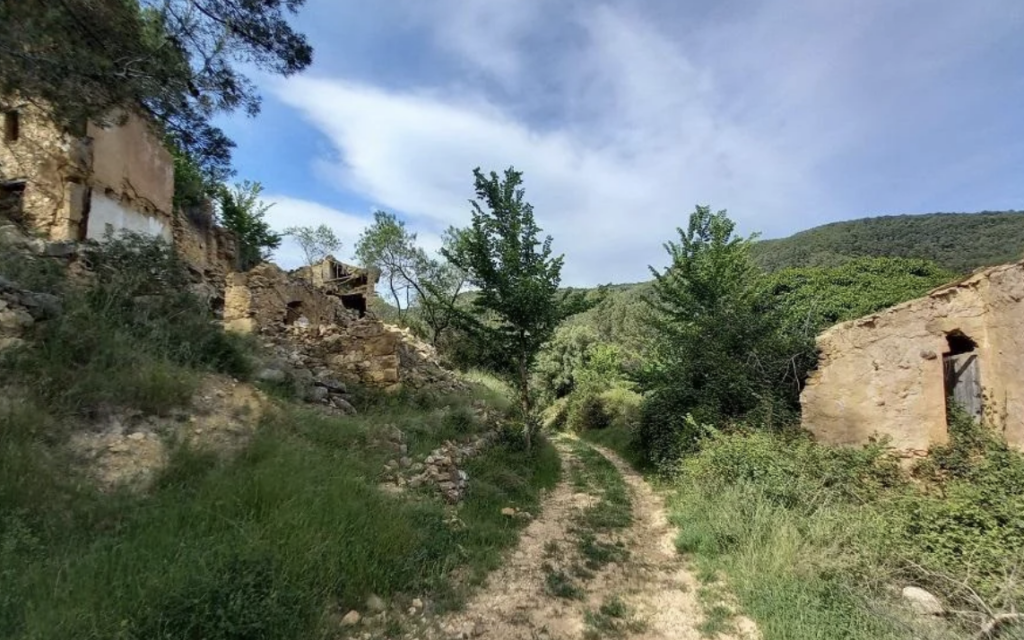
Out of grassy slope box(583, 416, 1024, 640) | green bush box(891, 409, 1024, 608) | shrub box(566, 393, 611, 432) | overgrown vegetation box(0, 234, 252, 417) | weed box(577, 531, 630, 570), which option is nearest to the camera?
grassy slope box(583, 416, 1024, 640)

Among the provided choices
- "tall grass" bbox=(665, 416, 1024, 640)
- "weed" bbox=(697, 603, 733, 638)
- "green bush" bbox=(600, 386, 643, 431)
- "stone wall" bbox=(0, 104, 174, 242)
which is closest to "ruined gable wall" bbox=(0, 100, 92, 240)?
"stone wall" bbox=(0, 104, 174, 242)

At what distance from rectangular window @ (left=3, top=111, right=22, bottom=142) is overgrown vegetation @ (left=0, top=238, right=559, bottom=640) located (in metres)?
2.65

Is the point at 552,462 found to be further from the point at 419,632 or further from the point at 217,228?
the point at 217,228

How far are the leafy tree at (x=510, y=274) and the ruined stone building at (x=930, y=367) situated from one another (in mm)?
5891

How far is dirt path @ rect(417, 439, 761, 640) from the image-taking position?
4105mm

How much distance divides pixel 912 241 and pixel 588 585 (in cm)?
5113

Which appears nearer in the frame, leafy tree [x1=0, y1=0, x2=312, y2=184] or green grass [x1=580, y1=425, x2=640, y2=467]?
leafy tree [x1=0, y1=0, x2=312, y2=184]

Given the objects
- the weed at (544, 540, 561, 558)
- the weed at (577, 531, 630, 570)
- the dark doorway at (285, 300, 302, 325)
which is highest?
the dark doorway at (285, 300, 302, 325)

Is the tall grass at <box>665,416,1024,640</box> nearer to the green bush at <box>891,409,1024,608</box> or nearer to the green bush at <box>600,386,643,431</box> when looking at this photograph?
the green bush at <box>891,409,1024,608</box>

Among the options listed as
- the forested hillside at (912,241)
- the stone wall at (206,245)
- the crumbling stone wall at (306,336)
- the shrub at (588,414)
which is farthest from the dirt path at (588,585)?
the forested hillside at (912,241)

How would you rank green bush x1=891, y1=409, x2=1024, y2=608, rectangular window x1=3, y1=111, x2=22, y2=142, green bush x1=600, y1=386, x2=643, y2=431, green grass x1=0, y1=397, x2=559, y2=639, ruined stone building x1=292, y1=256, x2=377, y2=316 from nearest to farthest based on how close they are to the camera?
green grass x1=0, y1=397, x2=559, y2=639 < green bush x1=891, y1=409, x2=1024, y2=608 < rectangular window x1=3, y1=111, x2=22, y2=142 < ruined stone building x1=292, y1=256, x2=377, y2=316 < green bush x1=600, y1=386, x2=643, y2=431

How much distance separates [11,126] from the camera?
775 cm

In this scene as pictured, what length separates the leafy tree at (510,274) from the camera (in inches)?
455

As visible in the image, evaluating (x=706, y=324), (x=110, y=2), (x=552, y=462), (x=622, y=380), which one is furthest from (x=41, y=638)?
(x=622, y=380)
